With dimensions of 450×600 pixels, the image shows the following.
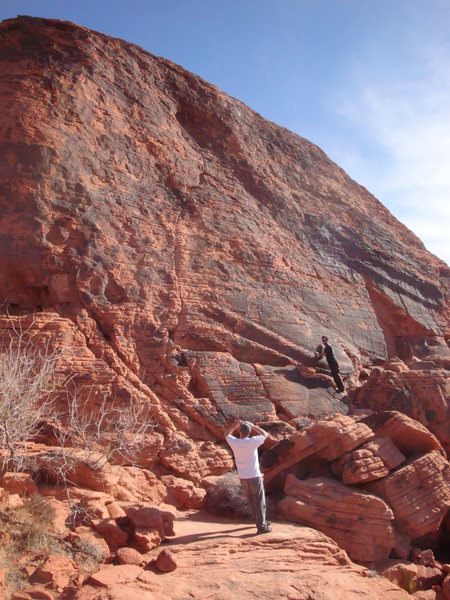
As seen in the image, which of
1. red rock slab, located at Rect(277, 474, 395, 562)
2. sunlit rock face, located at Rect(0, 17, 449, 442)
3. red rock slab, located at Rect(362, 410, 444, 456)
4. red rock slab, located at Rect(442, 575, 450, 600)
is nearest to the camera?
Answer: red rock slab, located at Rect(442, 575, 450, 600)

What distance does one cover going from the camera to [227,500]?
27.4ft

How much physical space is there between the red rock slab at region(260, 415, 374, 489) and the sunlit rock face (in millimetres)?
1414

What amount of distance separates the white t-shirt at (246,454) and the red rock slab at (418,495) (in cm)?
245

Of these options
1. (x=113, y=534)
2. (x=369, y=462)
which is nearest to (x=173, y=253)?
(x=369, y=462)

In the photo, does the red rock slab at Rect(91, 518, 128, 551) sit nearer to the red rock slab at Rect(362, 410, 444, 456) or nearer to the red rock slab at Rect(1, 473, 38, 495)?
the red rock slab at Rect(1, 473, 38, 495)

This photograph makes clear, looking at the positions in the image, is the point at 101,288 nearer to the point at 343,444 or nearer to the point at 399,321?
the point at 343,444

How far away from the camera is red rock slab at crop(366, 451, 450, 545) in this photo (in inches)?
331

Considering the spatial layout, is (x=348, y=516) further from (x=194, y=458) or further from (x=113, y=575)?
(x=113, y=575)

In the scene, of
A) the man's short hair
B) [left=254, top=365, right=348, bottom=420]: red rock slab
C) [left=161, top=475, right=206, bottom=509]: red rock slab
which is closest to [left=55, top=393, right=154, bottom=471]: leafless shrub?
[left=161, top=475, right=206, bottom=509]: red rock slab

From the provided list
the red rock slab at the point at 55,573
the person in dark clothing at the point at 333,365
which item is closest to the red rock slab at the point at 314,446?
the person in dark clothing at the point at 333,365

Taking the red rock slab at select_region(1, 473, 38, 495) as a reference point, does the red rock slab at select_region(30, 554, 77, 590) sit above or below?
below

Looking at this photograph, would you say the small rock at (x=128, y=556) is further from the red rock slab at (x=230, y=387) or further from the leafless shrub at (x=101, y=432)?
the red rock slab at (x=230, y=387)

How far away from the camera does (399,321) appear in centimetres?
1803

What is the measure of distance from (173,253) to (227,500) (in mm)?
6397
